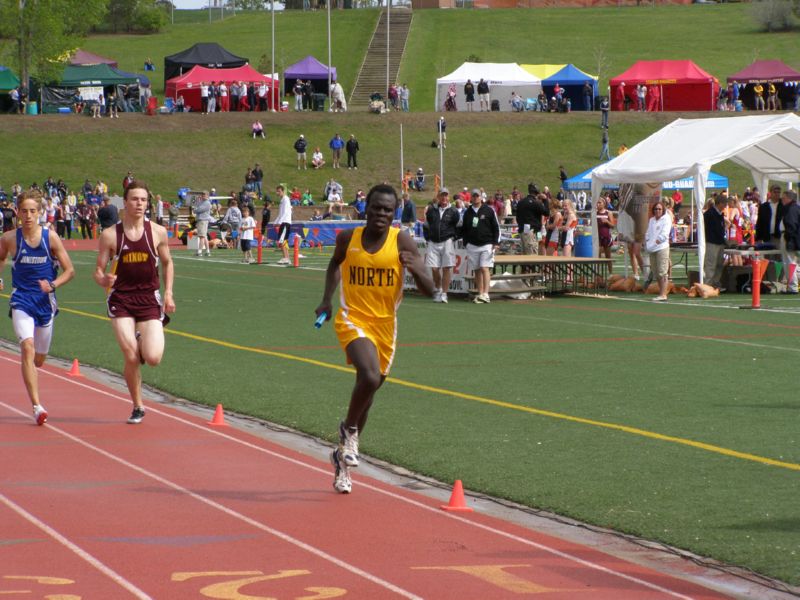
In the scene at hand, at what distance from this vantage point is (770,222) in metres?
26.6

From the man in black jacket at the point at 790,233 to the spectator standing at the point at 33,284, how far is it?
16.9 metres

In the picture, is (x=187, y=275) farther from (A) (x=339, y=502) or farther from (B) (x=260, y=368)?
(A) (x=339, y=502)

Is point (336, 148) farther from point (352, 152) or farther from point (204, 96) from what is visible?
point (204, 96)

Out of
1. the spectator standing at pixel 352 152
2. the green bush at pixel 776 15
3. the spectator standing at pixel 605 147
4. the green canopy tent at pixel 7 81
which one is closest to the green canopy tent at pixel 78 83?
the green canopy tent at pixel 7 81

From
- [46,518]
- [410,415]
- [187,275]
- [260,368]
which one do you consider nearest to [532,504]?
[46,518]

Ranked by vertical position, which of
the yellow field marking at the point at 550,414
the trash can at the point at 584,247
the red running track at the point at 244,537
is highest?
the trash can at the point at 584,247

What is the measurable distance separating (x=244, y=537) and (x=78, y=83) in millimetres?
67698

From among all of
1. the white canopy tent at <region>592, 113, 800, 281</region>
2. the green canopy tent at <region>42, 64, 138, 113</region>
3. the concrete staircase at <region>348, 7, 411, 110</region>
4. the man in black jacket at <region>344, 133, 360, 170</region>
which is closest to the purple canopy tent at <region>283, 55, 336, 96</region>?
the concrete staircase at <region>348, 7, 411, 110</region>

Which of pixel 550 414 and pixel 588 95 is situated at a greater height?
pixel 588 95

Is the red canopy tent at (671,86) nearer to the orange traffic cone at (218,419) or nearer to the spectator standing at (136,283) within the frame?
the orange traffic cone at (218,419)

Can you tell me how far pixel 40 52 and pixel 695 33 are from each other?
1928 inches

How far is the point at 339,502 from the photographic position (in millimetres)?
8742

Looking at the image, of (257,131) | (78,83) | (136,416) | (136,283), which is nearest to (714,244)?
(136,416)

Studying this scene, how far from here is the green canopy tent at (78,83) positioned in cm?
7150
